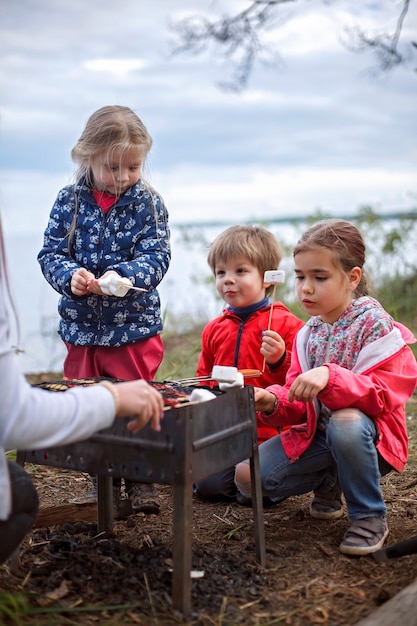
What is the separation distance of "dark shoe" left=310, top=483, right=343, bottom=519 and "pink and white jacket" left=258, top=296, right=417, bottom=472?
29 centimetres

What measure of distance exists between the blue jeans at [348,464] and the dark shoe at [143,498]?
516mm

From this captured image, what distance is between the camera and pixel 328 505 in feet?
11.1

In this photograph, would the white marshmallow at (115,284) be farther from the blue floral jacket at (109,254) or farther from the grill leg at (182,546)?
the grill leg at (182,546)

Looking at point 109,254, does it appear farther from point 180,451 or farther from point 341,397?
point 180,451

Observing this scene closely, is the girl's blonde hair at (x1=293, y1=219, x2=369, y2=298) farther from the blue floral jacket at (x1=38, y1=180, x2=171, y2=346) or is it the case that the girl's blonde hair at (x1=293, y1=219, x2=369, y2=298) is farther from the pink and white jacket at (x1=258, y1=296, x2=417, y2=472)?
the blue floral jacket at (x1=38, y1=180, x2=171, y2=346)

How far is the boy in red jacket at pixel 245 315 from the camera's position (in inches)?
145

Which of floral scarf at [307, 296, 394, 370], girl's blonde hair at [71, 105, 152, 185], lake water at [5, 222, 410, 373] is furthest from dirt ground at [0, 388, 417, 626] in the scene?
lake water at [5, 222, 410, 373]

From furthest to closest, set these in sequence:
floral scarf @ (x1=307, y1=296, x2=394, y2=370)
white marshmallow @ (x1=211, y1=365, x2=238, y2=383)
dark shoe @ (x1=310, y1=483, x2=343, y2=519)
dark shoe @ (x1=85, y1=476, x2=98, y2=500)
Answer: dark shoe @ (x1=85, y1=476, x2=98, y2=500) < dark shoe @ (x1=310, y1=483, x2=343, y2=519) < floral scarf @ (x1=307, y1=296, x2=394, y2=370) < white marshmallow @ (x1=211, y1=365, x2=238, y2=383)

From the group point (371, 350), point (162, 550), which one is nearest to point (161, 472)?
point (162, 550)

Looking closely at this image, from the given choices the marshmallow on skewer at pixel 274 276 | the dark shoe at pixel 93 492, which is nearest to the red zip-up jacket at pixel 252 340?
the marshmallow on skewer at pixel 274 276

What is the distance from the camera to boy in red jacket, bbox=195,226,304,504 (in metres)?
3.69

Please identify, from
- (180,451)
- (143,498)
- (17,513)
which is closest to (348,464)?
Result: (180,451)

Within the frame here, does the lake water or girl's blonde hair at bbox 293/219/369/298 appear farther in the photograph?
the lake water

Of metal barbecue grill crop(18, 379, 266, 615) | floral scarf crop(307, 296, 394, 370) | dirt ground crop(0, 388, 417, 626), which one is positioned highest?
floral scarf crop(307, 296, 394, 370)
